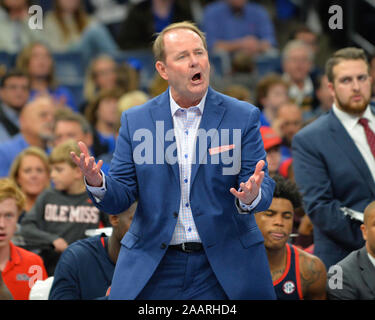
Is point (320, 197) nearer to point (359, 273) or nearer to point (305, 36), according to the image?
point (359, 273)

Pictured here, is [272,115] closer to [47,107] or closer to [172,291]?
[47,107]

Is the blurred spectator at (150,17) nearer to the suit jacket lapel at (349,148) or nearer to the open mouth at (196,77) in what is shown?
the suit jacket lapel at (349,148)

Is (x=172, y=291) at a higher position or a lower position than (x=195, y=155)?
lower

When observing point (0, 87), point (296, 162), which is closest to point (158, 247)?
point (296, 162)

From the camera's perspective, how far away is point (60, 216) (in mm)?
5250

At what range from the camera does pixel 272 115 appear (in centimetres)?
756

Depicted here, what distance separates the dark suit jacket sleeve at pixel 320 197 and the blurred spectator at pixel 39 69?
13.5 feet

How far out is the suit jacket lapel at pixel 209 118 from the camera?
10.2ft

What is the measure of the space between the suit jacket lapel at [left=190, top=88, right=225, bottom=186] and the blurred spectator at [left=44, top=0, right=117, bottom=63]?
6134 mm

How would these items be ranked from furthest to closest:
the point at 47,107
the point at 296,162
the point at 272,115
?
1. the point at 272,115
2. the point at 47,107
3. the point at 296,162

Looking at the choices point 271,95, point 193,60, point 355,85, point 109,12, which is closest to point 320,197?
point 355,85

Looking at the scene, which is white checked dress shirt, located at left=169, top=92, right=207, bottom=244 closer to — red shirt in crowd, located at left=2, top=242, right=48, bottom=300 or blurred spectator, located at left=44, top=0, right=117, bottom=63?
red shirt in crowd, located at left=2, top=242, right=48, bottom=300

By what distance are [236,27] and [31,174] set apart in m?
4.24
